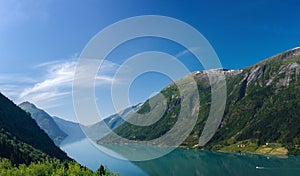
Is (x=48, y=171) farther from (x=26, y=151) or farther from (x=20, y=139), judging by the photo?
(x=20, y=139)

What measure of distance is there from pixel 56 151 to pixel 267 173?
251 feet

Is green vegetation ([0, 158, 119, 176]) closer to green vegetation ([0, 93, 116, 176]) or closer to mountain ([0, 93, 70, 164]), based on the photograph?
green vegetation ([0, 93, 116, 176])

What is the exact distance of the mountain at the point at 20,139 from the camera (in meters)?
70.1

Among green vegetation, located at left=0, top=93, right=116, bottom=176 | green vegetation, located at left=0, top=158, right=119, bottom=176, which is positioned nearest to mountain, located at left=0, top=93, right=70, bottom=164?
green vegetation, located at left=0, top=93, right=116, bottom=176

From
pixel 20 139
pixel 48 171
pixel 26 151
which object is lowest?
pixel 48 171

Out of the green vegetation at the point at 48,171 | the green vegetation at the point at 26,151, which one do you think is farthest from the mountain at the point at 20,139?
the green vegetation at the point at 48,171

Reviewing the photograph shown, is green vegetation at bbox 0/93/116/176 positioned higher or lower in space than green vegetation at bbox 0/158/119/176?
higher

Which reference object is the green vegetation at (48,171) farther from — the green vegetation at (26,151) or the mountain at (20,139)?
the mountain at (20,139)

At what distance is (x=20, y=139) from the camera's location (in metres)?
90.0

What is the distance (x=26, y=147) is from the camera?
271 ft

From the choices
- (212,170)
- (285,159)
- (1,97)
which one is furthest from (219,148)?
(1,97)

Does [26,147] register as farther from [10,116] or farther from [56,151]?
[10,116]

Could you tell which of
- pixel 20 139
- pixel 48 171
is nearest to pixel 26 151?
pixel 20 139

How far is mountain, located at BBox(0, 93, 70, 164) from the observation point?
230 feet
